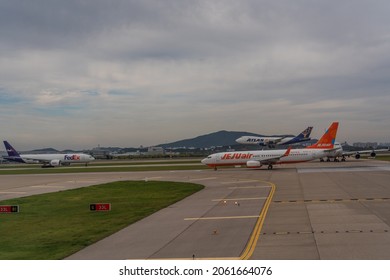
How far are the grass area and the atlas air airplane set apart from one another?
105 feet

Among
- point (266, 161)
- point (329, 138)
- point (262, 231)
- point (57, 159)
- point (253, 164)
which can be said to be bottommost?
point (262, 231)

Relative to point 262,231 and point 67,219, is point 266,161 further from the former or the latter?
point 262,231

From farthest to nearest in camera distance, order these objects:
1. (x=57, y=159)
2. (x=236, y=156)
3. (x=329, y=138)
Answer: (x=57, y=159) < (x=329, y=138) < (x=236, y=156)

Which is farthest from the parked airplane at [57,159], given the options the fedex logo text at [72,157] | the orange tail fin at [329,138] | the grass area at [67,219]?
the grass area at [67,219]

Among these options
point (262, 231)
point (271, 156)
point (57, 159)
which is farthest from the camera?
point (57, 159)

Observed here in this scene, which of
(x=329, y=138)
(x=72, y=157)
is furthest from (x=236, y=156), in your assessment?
(x=72, y=157)

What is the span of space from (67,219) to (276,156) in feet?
161

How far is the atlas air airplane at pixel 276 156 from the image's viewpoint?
6775cm

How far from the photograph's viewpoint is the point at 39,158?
346 feet

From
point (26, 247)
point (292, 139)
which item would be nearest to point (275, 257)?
point (26, 247)

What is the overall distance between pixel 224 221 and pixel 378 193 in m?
14.8

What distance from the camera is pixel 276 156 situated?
6750 centimetres

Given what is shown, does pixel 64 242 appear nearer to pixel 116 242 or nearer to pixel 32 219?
pixel 116 242

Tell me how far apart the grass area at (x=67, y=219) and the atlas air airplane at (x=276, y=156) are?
32.1 m
